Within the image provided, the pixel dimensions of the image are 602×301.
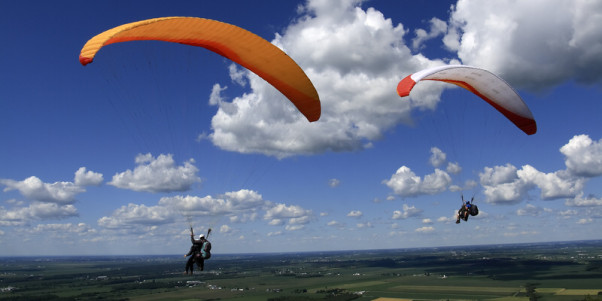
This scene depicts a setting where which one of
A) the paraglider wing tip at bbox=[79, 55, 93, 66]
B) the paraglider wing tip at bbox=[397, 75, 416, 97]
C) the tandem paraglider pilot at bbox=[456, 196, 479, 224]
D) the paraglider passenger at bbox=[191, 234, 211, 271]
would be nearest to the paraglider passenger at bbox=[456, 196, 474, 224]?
the tandem paraglider pilot at bbox=[456, 196, 479, 224]

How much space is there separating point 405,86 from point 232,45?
636 centimetres

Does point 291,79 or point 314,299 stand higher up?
point 291,79

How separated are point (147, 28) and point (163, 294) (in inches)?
4218

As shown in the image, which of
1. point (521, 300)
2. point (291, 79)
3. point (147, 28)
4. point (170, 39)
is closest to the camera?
point (147, 28)

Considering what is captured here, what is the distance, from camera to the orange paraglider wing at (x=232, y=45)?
437 inches

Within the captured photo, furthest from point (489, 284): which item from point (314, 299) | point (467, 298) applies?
point (314, 299)

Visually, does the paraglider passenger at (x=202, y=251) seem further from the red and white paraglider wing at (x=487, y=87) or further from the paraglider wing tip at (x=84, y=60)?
the red and white paraglider wing at (x=487, y=87)

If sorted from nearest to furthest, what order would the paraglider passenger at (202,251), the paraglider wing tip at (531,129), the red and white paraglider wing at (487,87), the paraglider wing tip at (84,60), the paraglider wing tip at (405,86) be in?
the paraglider wing tip at (84,60) < the paraglider wing tip at (405,86) < the paraglider passenger at (202,251) < the red and white paraglider wing at (487,87) < the paraglider wing tip at (531,129)

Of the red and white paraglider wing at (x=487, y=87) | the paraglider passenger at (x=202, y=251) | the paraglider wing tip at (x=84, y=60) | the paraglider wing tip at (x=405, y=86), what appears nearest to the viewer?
the paraglider wing tip at (x=84, y=60)

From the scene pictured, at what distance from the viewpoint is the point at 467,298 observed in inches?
3275

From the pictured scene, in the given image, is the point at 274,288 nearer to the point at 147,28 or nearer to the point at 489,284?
the point at 489,284

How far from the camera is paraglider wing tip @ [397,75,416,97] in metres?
14.6

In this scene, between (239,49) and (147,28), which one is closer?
(147,28)

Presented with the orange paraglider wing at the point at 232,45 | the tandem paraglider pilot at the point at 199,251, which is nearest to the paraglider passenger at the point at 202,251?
the tandem paraglider pilot at the point at 199,251
